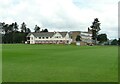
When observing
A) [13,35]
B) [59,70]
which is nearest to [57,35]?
[13,35]

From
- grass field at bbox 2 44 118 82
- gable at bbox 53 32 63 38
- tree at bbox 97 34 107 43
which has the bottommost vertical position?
grass field at bbox 2 44 118 82

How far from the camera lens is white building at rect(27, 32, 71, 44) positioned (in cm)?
13420

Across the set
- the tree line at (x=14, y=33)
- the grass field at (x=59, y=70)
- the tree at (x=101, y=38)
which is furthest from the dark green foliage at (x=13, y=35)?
the grass field at (x=59, y=70)

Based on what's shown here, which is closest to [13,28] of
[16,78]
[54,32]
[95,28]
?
[54,32]

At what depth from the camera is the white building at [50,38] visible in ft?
440

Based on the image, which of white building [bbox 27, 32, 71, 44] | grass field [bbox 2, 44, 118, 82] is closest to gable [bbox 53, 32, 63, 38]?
white building [bbox 27, 32, 71, 44]

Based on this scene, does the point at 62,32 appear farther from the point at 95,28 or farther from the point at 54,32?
the point at 95,28

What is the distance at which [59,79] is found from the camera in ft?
37.4

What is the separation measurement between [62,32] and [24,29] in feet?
123

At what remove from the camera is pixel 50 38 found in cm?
13775

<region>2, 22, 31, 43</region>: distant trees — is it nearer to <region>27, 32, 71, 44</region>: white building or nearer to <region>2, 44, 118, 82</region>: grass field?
<region>27, 32, 71, 44</region>: white building

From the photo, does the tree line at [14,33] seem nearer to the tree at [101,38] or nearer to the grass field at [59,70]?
the tree at [101,38]

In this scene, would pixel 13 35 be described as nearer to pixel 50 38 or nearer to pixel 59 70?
pixel 50 38

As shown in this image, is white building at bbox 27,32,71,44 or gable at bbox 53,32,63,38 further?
gable at bbox 53,32,63,38
